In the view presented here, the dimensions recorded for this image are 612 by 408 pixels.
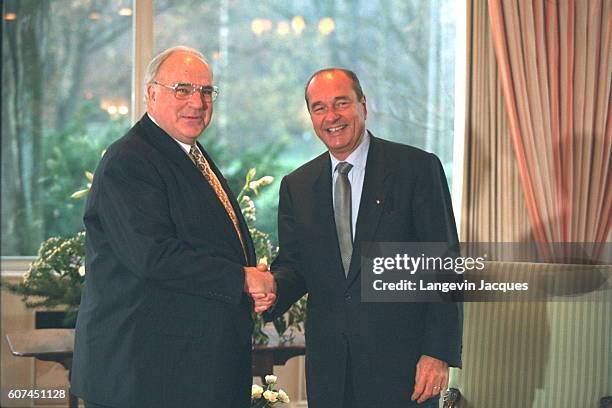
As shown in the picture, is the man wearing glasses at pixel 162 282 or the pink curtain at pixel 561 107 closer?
the man wearing glasses at pixel 162 282

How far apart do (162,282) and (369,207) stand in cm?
67

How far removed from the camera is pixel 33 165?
4750 millimetres

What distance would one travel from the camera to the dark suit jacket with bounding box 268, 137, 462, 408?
8.41 ft

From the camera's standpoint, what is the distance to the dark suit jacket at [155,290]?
2348 mm

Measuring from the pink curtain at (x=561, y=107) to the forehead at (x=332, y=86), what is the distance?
153 cm

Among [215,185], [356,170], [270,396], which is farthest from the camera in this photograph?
[270,396]

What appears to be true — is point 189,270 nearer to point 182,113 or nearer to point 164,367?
point 164,367

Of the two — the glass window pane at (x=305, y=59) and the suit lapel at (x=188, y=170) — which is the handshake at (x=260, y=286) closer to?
the suit lapel at (x=188, y=170)

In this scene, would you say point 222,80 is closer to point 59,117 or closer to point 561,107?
point 59,117

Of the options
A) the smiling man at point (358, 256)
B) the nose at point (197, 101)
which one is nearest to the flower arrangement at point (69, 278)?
the smiling man at point (358, 256)

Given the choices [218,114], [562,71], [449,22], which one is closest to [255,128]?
[218,114]

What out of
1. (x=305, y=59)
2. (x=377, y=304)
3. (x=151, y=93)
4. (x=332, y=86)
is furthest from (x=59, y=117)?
(x=377, y=304)

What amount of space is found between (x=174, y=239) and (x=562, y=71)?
237 centimetres

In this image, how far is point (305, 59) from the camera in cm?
475
